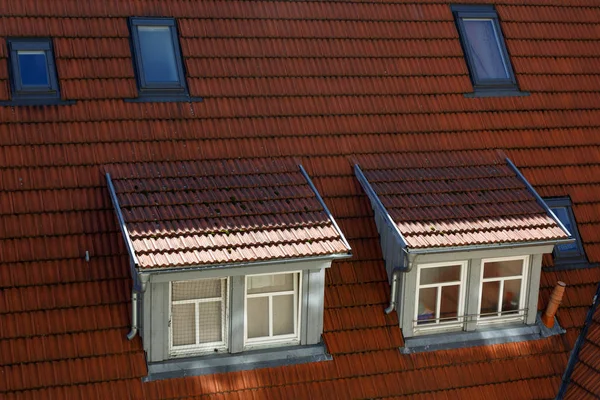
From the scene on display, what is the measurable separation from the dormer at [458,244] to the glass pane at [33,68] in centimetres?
422

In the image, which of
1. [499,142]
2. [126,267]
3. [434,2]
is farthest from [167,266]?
[434,2]

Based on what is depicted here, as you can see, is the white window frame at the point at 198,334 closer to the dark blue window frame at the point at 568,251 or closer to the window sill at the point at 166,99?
the window sill at the point at 166,99

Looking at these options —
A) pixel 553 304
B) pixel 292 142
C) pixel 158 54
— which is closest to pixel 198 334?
pixel 292 142

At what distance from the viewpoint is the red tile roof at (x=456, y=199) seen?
11.6m

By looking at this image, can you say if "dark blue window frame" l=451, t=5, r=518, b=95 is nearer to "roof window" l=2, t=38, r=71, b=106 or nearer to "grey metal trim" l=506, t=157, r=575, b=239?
"grey metal trim" l=506, t=157, r=575, b=239

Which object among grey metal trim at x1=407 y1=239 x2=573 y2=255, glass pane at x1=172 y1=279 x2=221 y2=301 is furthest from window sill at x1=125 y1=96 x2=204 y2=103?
grey metal trim at x1=407 y1=239 x2=573 y2=255

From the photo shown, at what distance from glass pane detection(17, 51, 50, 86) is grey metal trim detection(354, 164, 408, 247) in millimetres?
4146

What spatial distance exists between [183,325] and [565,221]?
5.64m

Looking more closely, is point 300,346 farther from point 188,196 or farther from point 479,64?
point 479,64

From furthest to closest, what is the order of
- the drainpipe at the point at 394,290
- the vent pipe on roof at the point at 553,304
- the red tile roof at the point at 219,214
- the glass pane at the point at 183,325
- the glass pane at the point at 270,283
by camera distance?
the vent pipe on roof at the point at 553,304
the drainpipe at the point at 394,290
the glass pane at the point at 270,283
the glass pane at the point at 183,325
the red tile roof at the point at 219,214

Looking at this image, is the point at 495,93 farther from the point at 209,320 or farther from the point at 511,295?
the point at 209,320

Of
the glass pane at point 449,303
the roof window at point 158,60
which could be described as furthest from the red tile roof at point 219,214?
the glass pane at point 449,303

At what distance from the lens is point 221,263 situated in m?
10.5

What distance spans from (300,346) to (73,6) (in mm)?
5338
